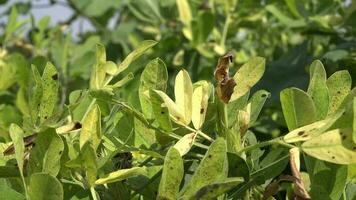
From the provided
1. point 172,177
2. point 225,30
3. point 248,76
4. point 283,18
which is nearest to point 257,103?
point 248,76

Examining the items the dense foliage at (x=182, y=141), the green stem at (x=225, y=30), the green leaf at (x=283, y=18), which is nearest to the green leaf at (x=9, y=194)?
the dense foliage at (x=182, y=141)

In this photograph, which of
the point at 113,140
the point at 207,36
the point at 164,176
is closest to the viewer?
the point at 164,176

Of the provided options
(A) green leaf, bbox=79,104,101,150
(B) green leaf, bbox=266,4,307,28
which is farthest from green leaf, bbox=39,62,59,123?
(B) green leaf, bbox=266,4,307,28

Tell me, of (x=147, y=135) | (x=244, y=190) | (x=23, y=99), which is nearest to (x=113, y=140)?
(x=147, y=135)

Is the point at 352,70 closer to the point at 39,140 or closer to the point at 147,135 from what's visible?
the point at 147,135

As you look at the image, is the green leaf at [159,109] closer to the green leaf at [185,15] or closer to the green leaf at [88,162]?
the green leaf at [88,162]

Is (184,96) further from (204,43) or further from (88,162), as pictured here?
(204,43)
